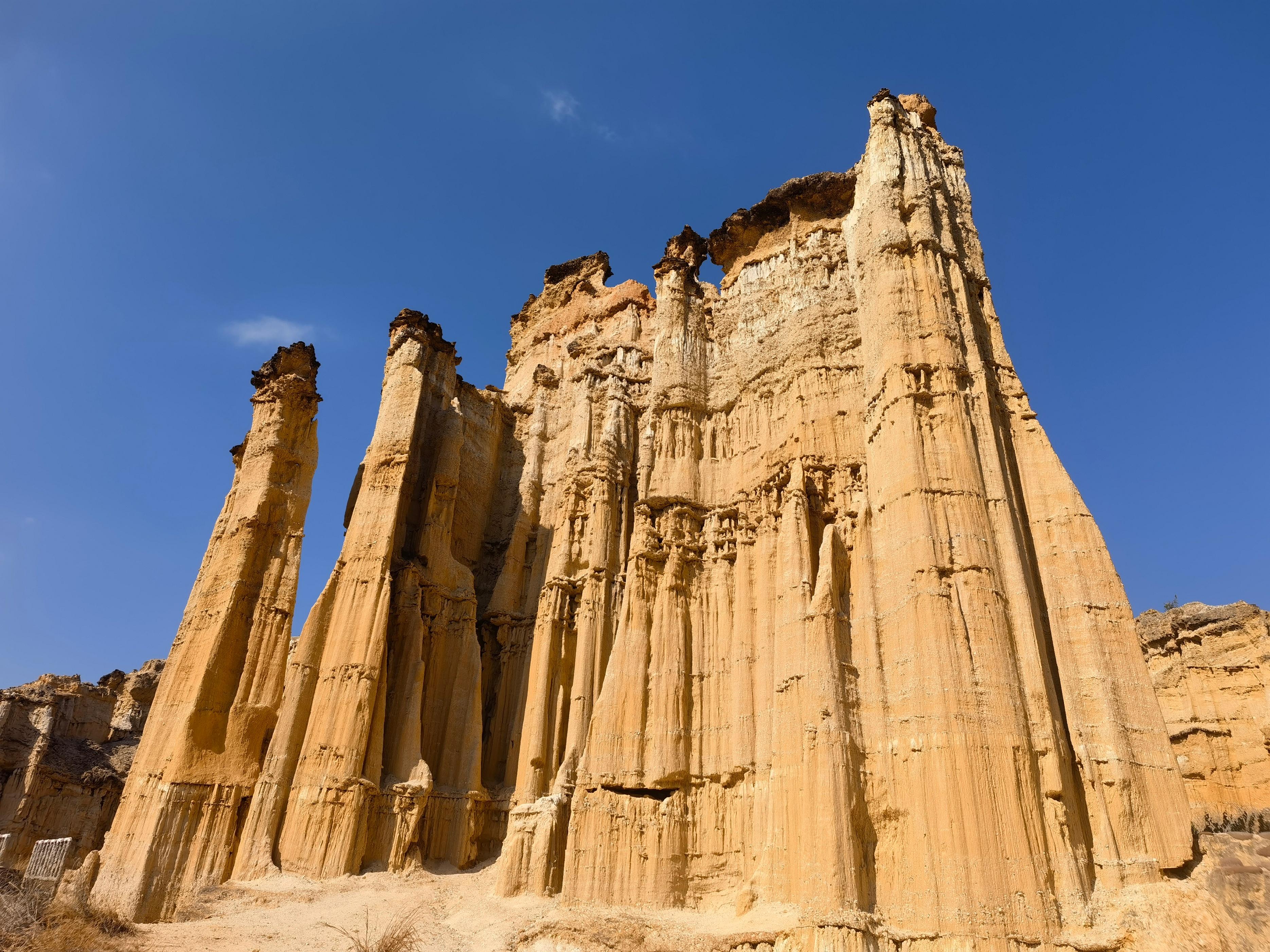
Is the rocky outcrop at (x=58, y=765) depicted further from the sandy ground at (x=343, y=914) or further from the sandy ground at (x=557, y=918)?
the sandy ground at (x=557, y=918)

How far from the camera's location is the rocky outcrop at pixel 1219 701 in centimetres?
2362

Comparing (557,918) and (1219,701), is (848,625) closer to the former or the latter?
(557,918)

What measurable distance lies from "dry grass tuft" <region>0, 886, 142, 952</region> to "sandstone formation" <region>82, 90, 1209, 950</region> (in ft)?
8.70

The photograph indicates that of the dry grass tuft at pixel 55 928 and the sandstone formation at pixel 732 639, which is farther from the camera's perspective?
the dry grass tuft at pixel 55 928

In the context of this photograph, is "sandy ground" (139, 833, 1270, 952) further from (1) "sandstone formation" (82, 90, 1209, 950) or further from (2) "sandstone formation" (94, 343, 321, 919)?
(2) "sandstone formation" (94, 343, 321, 919)

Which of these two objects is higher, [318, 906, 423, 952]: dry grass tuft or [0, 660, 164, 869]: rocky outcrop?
[0, 660, 164, 869]: rocky outcrop

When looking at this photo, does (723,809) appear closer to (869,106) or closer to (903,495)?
(903,495)

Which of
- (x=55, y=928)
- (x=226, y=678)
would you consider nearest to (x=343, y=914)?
(x=55, y=928)

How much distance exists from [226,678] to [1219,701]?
2849 centimetres

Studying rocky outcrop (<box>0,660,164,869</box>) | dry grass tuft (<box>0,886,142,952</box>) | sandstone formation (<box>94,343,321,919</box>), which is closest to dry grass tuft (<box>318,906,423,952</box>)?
dry grass tuft (<box>0,886,142,952</box>)

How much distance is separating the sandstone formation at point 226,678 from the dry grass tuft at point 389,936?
551cm

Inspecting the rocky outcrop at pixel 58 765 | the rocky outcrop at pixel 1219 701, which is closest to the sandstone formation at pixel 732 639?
the rocky outcrop at pixel 1219 701

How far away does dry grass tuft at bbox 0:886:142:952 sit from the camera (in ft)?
53.3

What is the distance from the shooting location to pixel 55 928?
17.0m
